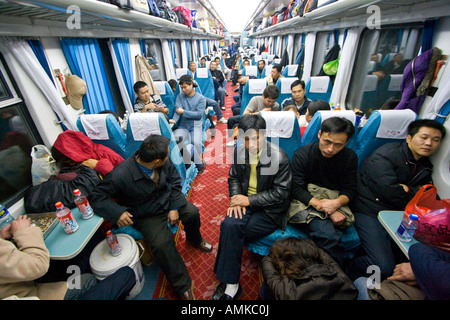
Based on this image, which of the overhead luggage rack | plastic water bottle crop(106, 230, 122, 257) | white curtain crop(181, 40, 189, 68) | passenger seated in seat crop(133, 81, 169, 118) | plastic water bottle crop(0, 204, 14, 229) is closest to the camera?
plastic water bottle crop(0, 204, 14, 229)

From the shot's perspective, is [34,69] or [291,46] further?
[291,46]

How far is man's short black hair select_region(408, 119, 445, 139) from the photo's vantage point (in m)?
1.92

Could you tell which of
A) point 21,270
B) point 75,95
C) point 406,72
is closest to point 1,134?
point 75,95

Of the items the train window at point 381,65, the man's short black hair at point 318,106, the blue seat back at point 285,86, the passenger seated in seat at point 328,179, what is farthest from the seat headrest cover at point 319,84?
the passenger seated in seat at point 328,179

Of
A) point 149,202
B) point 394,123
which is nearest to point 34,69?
point 149,202

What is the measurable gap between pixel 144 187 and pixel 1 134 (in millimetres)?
1633

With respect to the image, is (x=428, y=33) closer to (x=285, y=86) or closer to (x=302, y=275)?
(x=285, y=86)

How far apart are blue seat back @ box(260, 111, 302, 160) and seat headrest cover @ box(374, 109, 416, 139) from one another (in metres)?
0.91

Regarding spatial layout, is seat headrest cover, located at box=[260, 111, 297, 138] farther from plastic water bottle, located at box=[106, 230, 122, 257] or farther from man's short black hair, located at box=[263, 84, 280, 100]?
plastic water bottle, located at box=[106, 230, 122, 257]

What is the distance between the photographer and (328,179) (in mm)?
2199

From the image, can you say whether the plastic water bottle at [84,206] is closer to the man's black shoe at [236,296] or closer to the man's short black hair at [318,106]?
the man's black shoe at [236,296]

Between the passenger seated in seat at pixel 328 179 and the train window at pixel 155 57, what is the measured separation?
18.2 ft

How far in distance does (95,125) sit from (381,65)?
499cm

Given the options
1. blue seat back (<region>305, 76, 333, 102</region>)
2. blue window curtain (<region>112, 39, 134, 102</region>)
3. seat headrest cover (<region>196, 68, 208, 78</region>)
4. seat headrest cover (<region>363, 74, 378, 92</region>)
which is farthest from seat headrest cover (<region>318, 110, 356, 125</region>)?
seat headrest cover (<region>196, 68, 208, 78</region>)
